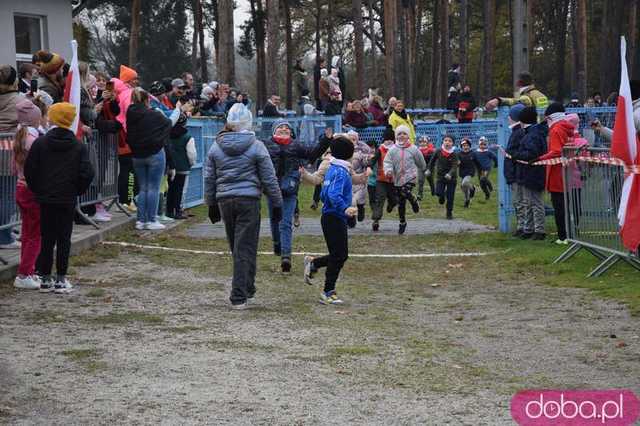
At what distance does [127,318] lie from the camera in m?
9.76

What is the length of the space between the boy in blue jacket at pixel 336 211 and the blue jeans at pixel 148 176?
513 cm

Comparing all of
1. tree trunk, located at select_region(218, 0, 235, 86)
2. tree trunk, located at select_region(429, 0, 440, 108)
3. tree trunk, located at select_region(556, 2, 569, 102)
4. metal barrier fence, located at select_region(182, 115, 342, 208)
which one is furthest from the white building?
tree trunk, located at select_region(556, 2, 569, 102)

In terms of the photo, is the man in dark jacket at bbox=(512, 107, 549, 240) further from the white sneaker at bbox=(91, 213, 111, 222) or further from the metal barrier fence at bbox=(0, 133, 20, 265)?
the metal barrier fence at bbox=(0, 133, 20, 265)

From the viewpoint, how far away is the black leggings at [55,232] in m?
10.5

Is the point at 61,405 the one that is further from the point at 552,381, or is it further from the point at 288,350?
the point at 552,381

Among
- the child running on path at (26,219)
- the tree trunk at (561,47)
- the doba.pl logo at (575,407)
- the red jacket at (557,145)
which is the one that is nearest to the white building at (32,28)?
the child running on path at (26,219)

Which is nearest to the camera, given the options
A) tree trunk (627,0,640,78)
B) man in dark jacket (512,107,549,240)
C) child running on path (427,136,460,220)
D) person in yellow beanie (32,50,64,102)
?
person in yellow beanie (32,50,64,102)

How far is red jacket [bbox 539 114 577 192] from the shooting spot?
1420 centimetres

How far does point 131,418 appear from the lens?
21.1 feet

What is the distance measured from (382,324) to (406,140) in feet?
27.0

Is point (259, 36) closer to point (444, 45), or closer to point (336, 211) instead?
point (444, 45)

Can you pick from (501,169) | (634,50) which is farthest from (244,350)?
(634,50)

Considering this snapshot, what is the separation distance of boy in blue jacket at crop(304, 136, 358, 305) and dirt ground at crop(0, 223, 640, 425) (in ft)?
0.93

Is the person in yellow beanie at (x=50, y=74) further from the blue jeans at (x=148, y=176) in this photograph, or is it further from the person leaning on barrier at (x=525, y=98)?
the person leaning on barrier at (x=525, y=98)
